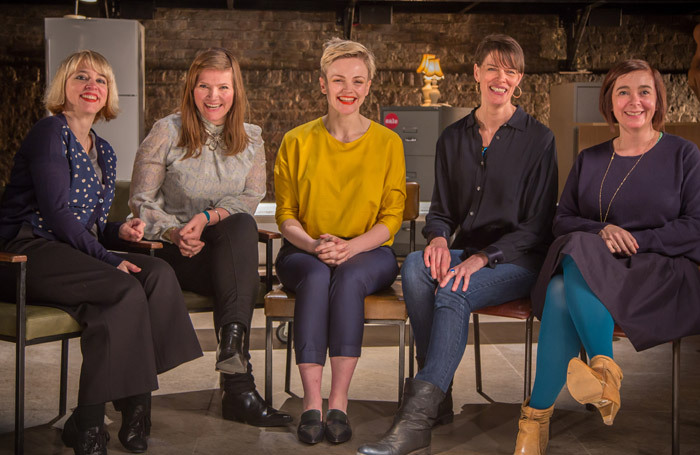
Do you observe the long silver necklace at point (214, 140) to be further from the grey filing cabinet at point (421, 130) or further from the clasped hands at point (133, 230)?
the grey filing cabinet at point (421, 130)

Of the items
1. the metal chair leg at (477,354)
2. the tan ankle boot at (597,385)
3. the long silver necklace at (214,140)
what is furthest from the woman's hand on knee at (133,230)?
the tan ankle boot at (597,385)

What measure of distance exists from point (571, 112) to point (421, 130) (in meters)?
1.80

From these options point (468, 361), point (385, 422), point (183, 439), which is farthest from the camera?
point (468, 361)

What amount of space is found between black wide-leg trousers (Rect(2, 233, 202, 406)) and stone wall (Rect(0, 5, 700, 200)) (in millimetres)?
6812

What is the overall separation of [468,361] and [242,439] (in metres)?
1.24

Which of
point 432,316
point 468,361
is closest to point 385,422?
point 432,316

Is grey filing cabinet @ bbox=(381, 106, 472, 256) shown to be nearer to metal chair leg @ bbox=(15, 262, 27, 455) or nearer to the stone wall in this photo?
the stone wall

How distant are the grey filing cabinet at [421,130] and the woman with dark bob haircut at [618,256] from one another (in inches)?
194

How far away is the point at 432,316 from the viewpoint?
2.29 m

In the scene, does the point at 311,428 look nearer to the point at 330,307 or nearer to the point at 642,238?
the point at 330,307

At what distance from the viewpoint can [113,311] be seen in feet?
6.72

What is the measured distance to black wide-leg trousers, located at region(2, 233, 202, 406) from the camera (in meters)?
2.01

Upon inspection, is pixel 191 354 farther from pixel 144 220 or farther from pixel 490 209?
pixel 490 209

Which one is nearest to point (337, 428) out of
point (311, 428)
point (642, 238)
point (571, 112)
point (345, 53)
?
point (311, 428)
